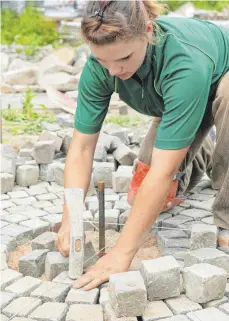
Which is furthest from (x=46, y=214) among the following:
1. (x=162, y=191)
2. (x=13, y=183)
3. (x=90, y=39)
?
(x=90, y=39)

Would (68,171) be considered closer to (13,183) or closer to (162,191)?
(162,191)

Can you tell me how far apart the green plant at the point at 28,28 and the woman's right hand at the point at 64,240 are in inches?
384

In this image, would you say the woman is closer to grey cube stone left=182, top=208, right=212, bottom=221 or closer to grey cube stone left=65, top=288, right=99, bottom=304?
grey cube stone left=65, top=288, right=99, bottom=304

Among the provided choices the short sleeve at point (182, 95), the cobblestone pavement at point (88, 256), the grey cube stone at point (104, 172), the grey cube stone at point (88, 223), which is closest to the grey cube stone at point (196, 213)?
the cobblestone pavement at point (88, 256)

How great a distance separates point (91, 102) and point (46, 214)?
1245 mm

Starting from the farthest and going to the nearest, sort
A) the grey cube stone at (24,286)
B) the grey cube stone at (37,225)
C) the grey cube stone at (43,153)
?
the grey cube stone at (43,153), the grey cube stone at (37,225), the grey cube stone at (24,286)

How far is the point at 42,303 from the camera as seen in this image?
3508mm

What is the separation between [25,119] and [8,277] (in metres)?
4.18

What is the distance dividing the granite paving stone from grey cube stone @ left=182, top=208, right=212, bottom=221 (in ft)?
5.04

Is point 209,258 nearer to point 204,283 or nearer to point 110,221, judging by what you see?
point 204,283

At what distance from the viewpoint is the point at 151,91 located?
388 centimetres

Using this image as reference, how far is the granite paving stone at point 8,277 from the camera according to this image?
12.1ft

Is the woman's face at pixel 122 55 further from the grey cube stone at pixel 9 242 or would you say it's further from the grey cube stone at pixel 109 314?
the grey cube stone at pixel 9 242

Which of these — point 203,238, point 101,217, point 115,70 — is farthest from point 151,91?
point 203,238
